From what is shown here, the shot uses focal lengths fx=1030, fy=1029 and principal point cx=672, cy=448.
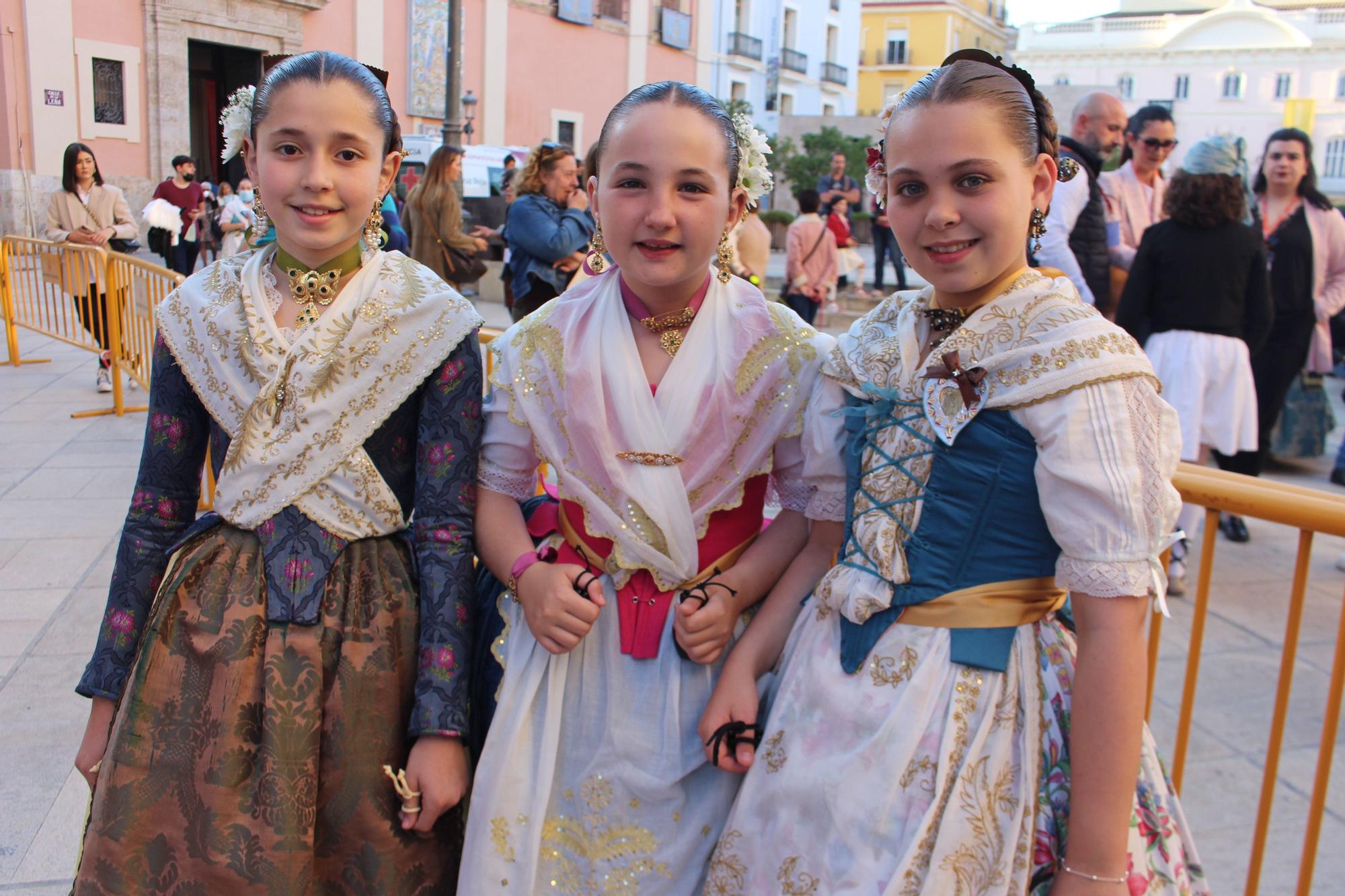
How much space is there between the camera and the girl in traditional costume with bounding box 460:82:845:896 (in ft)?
5.14

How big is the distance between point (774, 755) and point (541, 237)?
4.87m

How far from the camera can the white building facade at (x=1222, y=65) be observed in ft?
141

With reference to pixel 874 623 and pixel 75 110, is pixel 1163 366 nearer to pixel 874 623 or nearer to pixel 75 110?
pixel 874 623

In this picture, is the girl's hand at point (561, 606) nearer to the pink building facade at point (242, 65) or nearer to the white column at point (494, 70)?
the pink building facade at point (242, 65)

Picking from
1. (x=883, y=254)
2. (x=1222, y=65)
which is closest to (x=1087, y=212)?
(x=883, y=254)

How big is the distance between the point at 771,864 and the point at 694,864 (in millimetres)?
179

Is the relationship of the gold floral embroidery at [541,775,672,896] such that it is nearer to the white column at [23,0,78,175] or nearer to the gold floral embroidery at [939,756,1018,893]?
the gold floral embroidery at [939,756,1018,893]

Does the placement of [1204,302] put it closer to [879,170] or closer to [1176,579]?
[1176,579]

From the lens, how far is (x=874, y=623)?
1437 mm

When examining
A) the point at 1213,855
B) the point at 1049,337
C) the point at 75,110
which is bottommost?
the point at 1213,855

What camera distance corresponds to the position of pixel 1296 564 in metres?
2.00

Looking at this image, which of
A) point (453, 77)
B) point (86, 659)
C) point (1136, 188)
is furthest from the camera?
point (453, 77)

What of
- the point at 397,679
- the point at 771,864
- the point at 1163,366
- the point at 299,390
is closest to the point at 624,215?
the point at 299,390

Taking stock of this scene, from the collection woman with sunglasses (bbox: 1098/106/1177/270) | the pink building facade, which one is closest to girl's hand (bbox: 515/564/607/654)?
woman with sunglasses (bbox: 1098/106/1177/270)
